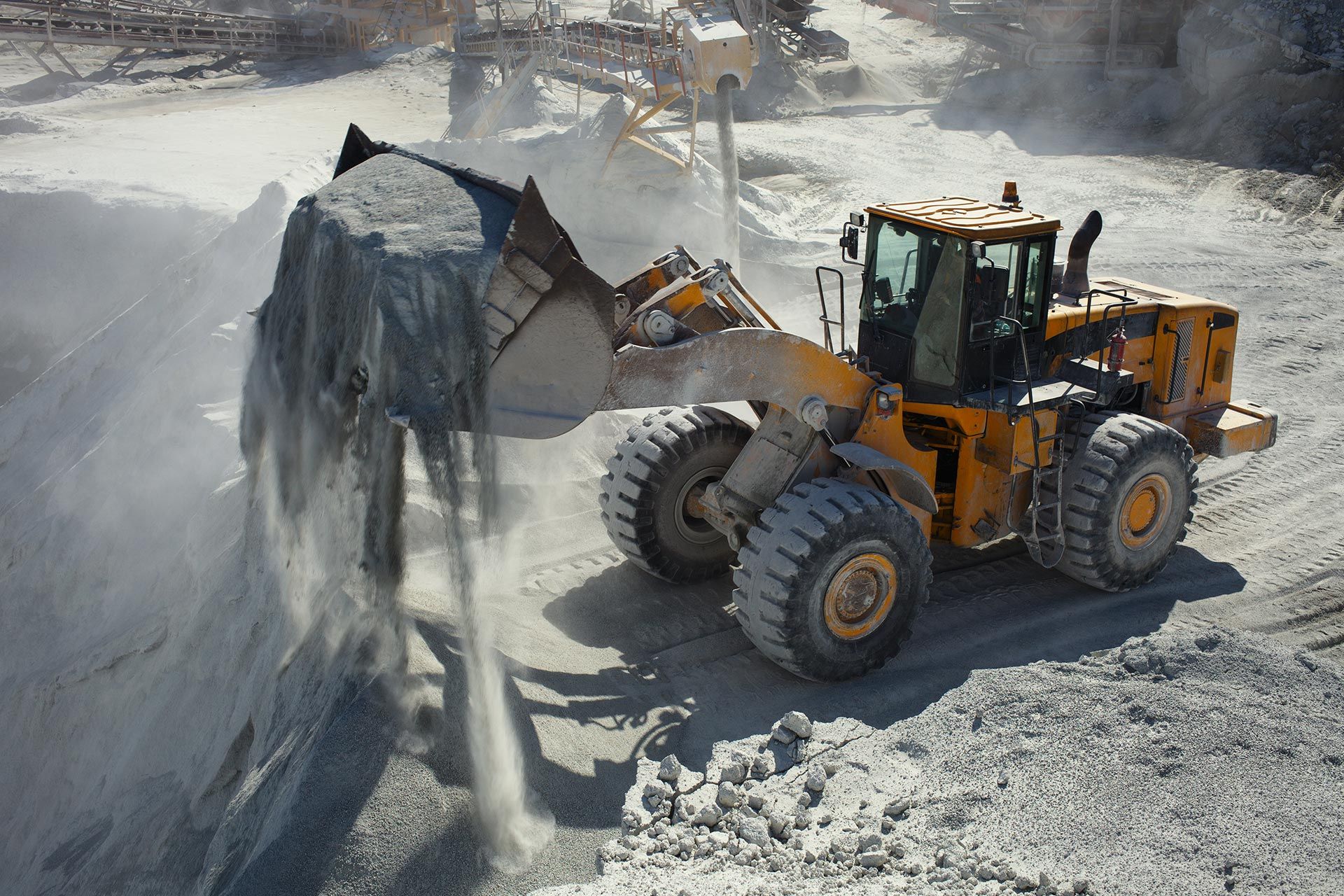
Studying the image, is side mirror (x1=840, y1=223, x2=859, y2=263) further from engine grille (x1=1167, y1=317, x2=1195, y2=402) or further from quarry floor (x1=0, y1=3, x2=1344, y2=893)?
engine grille (x1=1167, y1=317, x2=1195, y2=402)

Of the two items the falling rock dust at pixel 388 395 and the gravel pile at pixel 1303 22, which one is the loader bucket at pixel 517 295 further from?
the gravel pile at pixel 1303 22

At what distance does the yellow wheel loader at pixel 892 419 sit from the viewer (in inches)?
229

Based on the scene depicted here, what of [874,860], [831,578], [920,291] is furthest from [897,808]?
[920,291]

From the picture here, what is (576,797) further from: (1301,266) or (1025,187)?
(1025,187)

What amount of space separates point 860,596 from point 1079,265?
2.95m

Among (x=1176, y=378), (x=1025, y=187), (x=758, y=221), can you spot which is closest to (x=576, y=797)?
(x=1176, y=378)

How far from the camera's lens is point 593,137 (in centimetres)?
1480

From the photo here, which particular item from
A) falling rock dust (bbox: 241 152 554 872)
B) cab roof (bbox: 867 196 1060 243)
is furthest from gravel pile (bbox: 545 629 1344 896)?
cab roof (bbox: 867 196 1060 243)

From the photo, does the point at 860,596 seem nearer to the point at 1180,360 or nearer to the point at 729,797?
the point at 729,797

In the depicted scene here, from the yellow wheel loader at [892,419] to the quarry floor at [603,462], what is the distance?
0.47 m

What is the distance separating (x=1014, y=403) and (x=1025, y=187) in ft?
39.9

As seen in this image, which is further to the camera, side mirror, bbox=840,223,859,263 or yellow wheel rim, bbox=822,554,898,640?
side mirror, bbox=840,223,859,263

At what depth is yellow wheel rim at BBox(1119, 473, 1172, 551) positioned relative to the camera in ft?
22.7

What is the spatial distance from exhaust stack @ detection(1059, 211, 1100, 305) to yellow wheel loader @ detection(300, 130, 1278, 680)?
0.8 inches
